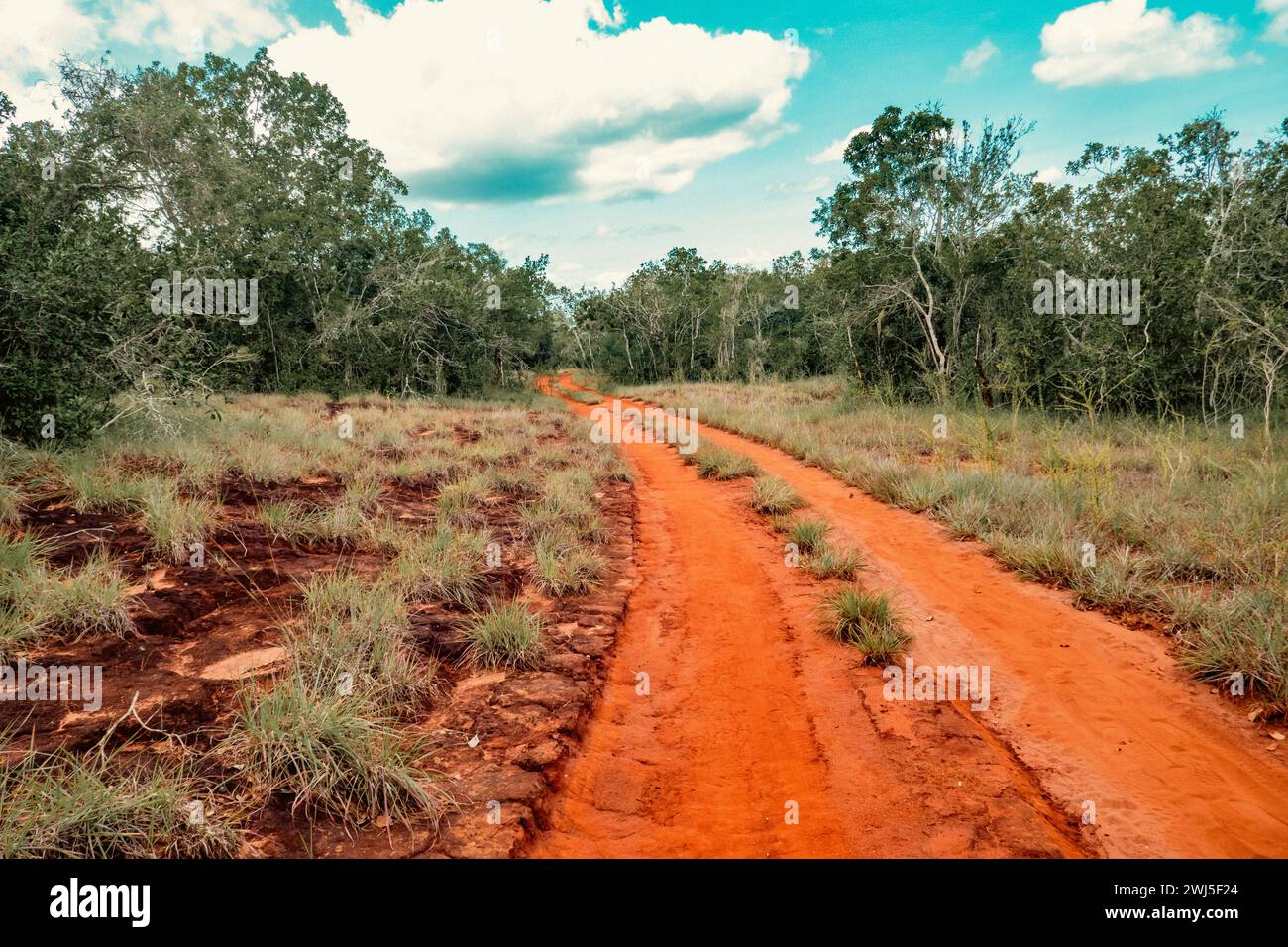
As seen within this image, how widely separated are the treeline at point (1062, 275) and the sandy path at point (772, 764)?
22.6ft

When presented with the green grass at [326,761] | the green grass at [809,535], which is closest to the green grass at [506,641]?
the green grass at [326,761]

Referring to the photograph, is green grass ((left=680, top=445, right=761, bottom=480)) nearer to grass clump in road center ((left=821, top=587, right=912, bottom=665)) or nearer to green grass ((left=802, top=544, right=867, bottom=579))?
green grass ((left=802, top=544, right=867, bottom=579))

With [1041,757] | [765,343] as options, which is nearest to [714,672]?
[1041,757]

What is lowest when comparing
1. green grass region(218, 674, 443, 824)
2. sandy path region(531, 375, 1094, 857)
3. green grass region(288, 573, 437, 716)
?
sandy path region(531, 375, 1094, 857)

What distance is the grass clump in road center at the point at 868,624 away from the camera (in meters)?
4.29

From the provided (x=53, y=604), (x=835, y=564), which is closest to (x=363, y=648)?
(x=53, y=604)

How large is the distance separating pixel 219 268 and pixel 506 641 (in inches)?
465

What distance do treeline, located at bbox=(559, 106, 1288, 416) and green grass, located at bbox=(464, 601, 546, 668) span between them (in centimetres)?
815

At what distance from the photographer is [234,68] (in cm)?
2056

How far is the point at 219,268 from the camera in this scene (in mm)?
12016

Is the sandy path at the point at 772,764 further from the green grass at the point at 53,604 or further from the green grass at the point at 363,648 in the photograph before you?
the green grass at the point at 53,604

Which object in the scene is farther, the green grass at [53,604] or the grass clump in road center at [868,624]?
the grass clump in road center at [868,624]

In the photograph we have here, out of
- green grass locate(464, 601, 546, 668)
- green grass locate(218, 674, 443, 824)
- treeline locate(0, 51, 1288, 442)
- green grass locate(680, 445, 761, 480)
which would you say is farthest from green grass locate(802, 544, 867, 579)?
treeline locate(0, 51, 1288, 442)

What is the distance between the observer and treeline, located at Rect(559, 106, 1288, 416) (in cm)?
1131
